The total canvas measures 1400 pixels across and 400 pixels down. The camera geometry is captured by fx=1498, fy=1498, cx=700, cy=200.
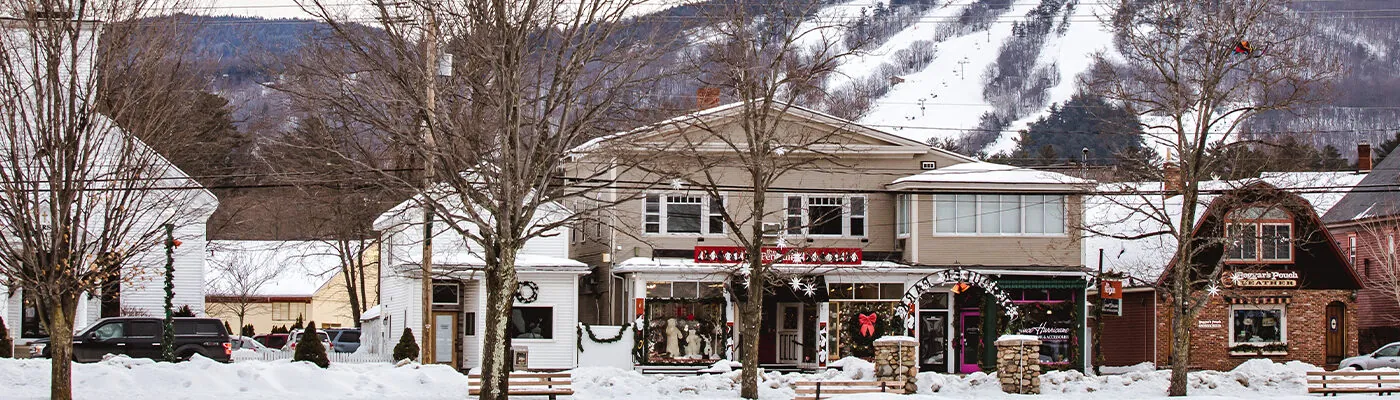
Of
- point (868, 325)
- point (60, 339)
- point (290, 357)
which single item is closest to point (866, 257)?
point (868, 325)

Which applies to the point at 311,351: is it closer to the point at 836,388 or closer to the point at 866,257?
the point at 836,388

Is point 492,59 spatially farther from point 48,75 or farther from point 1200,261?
point 1200,261

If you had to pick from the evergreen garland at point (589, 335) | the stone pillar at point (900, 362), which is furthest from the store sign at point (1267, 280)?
the evergreen garland at point (589, 335)

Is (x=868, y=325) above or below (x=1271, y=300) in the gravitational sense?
below

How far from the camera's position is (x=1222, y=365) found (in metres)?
44.8

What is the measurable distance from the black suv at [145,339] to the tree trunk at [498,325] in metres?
16.3

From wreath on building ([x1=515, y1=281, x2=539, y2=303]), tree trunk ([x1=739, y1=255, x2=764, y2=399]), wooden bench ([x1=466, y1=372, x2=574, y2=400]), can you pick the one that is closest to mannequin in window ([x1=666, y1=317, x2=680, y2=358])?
wreath on building ([x1=515, y1=281, x2=539, y2=303])

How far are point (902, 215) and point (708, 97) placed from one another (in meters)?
6.85

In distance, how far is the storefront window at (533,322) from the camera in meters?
41.7

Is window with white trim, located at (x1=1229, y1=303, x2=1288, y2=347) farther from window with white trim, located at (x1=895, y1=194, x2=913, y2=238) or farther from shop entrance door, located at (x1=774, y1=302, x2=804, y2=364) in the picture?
shop entrance door, located at (x1=774, y1=302, x2=804, y2=364)

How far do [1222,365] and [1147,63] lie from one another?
13807 mm

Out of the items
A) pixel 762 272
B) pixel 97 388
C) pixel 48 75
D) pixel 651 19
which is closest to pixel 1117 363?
pixel 762 272

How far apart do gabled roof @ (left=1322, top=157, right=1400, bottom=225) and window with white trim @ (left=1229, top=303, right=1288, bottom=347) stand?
9.70 m

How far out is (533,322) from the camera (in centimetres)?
4178
